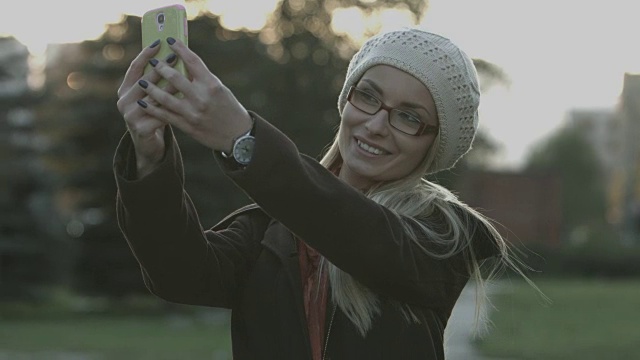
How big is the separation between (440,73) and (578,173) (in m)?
105

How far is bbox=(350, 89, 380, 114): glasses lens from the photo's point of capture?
114 inches

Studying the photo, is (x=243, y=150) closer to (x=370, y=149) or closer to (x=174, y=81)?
(x=174, y=81)

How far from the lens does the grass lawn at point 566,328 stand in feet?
54.1

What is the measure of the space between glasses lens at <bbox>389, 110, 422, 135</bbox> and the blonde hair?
2.9 inches

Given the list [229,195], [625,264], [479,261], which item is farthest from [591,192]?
[479,261]

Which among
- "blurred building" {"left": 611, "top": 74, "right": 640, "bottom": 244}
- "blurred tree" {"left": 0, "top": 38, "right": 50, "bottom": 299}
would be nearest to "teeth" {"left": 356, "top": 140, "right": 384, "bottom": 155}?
"blurred tree" {"left": 0, "top": 38, "right": 50, "bottom": 299}

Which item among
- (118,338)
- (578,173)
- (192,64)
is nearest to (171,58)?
(192,64)

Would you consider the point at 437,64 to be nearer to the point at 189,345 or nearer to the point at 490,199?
the point at 189,345

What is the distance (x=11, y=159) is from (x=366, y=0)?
17.2 metres

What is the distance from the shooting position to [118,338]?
72.1ft

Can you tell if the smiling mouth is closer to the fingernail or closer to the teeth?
the teeth

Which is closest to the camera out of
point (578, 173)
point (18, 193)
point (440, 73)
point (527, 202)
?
point (440, 73)

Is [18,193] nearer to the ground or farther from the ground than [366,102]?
nearer to the ground

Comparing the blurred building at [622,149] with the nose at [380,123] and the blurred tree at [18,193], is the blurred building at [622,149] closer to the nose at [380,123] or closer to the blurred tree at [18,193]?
the blurred tree at [18,193]
